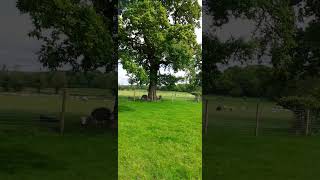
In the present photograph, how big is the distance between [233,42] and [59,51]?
213 cm

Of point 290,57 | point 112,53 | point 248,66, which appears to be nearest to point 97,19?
point 112,53

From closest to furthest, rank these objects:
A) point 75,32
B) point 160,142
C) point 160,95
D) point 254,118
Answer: point 160,142 → point 160,95 → point 75,32 → point 254,118

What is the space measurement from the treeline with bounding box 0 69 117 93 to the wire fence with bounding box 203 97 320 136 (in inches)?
51.9

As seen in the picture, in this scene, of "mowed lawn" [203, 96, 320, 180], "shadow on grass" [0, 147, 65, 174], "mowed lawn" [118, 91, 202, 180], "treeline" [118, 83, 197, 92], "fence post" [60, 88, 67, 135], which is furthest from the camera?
"fence post" [60, 88, 67, 135]

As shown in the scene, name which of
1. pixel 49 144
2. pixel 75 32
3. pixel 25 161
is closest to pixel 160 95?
pixel 75 32

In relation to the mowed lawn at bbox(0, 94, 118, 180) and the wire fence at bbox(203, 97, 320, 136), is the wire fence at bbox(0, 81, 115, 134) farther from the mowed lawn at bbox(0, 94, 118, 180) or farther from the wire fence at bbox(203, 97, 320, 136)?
the wire fence at bbox(203, 97, 320, 136)

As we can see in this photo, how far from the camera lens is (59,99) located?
222 inches

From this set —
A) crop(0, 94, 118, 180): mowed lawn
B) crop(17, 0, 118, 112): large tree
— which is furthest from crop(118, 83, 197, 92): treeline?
crop(0, 94, 118, 180): mowed lawn

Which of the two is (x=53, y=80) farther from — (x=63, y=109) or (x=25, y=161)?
(x=25, y=161)

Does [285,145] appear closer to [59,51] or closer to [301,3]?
[301,3]

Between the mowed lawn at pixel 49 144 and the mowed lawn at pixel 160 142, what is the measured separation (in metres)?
0.60

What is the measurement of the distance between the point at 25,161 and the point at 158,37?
81.5 inches

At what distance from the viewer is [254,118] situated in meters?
5.80

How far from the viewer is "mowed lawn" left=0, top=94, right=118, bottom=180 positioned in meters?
5.32
